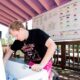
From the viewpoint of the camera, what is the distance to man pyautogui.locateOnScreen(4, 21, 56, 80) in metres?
1.74

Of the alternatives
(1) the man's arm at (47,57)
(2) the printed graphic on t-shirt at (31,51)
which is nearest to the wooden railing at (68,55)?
(2) the printed graphic on t-shirt at (31,51)

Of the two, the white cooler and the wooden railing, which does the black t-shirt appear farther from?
the wooden railing

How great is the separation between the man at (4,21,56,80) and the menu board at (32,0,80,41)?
2.01m

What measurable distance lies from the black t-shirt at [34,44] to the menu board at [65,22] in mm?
1991

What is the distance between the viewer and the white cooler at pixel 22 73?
1363mm

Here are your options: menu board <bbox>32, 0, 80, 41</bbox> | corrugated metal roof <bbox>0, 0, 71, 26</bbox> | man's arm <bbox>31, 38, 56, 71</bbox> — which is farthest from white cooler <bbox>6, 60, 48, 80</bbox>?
corrugated metal roof <bbox>0, 0, 71, 26</bbox>

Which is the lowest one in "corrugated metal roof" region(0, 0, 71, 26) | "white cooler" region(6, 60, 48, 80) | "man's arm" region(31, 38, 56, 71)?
"white cooler" region(6, 60, 48, 80)

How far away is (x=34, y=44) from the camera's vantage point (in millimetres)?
2004

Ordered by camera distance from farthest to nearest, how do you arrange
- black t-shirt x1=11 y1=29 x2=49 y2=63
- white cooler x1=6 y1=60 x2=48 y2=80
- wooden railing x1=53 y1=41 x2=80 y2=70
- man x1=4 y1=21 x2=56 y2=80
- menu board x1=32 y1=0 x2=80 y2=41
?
menu board x1=32 y1=0 x2=80 y2=41 → wooden railing x1=53 y1=41 x2=80 y2=70 → black t-shirt x1=11 y1=29 x2=49 y2=63 → man x1=4 y1=21 x2=56 y2=80 → white cooler x1=6 y1=60 x2=48 y2=80

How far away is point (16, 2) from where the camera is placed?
5.04 meters

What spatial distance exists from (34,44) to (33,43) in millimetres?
18

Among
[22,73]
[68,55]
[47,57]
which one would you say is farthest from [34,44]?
[68,55]

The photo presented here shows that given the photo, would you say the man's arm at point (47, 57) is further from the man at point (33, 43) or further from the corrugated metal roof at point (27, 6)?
the corrugated metal roof at point (27, 6)

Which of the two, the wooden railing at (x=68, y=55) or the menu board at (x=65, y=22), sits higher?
the menu board at (x=65, y=22)
